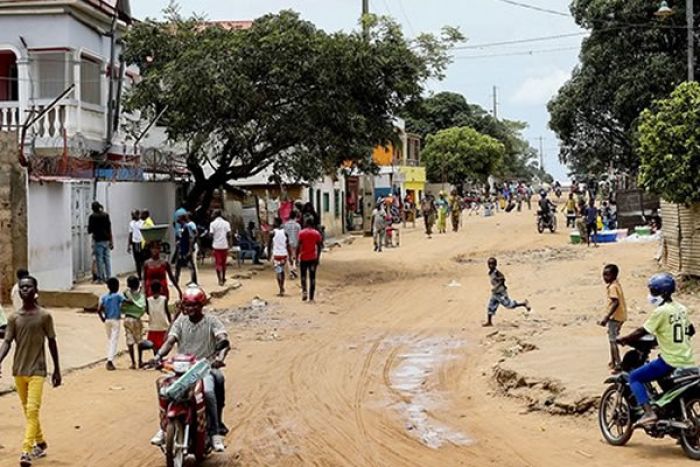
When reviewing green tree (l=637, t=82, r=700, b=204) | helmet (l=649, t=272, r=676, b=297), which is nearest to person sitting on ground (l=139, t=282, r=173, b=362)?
helmet (l=649, t=272, r=676, b=297)

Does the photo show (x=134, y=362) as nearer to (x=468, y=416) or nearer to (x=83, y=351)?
(x=83, y=351)

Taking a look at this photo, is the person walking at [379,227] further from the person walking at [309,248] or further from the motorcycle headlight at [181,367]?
the motorcycle headlight at [181,367]

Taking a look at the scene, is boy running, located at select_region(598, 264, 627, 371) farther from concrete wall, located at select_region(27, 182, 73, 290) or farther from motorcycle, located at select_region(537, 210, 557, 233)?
motorcycle, located at select_region(537, 210, 557, 233)

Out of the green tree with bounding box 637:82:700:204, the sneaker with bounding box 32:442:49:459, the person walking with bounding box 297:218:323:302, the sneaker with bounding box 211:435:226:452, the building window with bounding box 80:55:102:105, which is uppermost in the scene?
the building window with bounding box 80:55:102:105

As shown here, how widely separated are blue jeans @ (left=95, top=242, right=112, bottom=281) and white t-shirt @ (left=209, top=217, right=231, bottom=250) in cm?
273

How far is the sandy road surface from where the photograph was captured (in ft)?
31.1

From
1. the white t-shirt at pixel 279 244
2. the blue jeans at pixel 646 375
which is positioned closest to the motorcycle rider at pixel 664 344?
the blue jeans at pixel 646 375

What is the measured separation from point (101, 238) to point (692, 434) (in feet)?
51.9

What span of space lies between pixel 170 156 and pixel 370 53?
7173 mm

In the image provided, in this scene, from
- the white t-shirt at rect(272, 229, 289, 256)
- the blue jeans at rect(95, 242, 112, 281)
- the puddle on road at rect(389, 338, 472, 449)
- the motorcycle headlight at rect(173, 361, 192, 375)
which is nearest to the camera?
the motorcycle headlight at rect(173, 361, 192, 375)

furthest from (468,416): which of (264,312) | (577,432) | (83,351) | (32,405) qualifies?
(264,312)

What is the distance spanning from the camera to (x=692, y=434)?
8.73 meters

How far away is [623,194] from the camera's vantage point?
38000 millimetres

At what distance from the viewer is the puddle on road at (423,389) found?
10.2 meters
